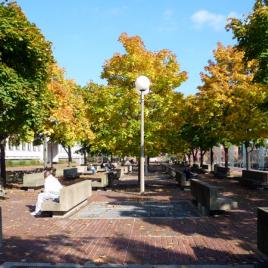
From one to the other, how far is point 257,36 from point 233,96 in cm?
1473

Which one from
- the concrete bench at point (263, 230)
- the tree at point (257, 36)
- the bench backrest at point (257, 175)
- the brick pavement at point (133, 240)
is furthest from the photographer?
the bench backrest at point (257, 175)

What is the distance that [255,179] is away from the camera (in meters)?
24.4

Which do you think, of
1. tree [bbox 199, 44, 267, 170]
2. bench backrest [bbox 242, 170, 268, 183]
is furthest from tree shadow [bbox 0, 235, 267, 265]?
tree [bbox 199, 44, 267, 170]

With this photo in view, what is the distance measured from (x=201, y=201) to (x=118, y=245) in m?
5.50

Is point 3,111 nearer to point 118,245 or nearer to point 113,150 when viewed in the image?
point 113,150

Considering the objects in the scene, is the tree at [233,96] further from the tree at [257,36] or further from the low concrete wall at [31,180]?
the low concrete wall at [31,180]

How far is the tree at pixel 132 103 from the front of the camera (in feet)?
76.8

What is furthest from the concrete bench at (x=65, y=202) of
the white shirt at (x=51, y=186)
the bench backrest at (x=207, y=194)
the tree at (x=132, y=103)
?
the tree at (x=132, y=103)

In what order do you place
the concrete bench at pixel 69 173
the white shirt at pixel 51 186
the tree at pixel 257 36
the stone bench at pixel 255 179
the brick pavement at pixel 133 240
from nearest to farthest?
the brick pavement at pixel 133 240
the white shirt at pixel 51 186
the tree at pixel 257 36
the stone bench at pixel 255 179
the concrete bench at pixel 69 173

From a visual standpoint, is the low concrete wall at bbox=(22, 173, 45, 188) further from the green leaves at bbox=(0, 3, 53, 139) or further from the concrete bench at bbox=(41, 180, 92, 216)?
the concrete bench at bbox=(41, 180, 92, 216)

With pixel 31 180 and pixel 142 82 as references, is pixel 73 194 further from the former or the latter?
pixel 31 180

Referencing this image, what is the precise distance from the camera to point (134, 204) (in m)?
16.6

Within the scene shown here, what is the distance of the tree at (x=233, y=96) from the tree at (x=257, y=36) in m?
8.61

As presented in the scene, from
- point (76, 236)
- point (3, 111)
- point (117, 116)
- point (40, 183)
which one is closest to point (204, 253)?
point (76, 236)
